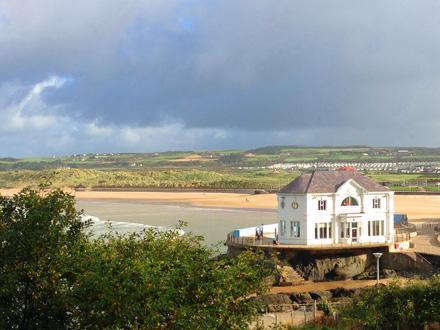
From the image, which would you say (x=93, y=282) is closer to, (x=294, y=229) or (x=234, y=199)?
(x=294, y=229)

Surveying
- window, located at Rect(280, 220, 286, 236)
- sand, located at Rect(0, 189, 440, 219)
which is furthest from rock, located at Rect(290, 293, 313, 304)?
sand, located at Rect(0, 189, 440, 219)

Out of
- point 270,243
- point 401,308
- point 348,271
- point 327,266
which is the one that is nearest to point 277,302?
point 327,266

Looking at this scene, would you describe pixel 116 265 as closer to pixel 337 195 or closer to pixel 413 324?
pixel 413 324

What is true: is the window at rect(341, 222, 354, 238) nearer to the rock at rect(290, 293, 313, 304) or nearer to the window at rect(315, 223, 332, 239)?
the window at rect(315, 223, 332, 239)

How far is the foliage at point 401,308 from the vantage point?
26531 millimetres

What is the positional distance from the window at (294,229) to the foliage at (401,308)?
1873cm

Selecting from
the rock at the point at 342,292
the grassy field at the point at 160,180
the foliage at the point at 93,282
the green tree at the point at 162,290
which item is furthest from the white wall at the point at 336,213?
the grassy field at the point at 160,180

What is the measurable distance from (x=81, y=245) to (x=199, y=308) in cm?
390

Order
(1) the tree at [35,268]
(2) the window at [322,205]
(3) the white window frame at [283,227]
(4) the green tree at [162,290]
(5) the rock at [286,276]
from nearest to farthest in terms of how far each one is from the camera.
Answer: (4) the green tree at [162,290] < (1) the tree at [35,268] < (5) the rock at [286,276] < (2) the window at [322,205] < (3) the white window frame at [283,227]

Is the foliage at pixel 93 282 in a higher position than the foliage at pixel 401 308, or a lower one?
higher

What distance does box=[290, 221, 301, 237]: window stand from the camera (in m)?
46.3

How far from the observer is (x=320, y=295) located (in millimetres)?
39250

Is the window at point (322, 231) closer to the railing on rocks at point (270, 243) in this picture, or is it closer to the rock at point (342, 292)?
the railing on rocks at point (270, 243)

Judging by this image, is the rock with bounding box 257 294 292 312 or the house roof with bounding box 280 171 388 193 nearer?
the rock with bounding box 257 294 292 312
